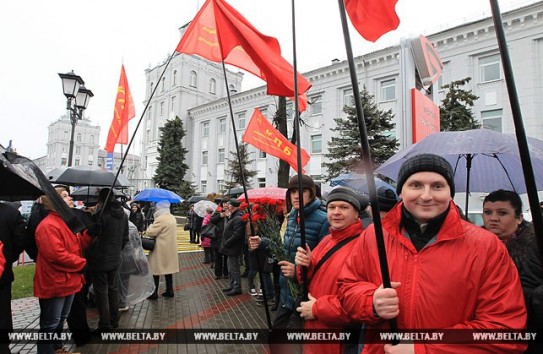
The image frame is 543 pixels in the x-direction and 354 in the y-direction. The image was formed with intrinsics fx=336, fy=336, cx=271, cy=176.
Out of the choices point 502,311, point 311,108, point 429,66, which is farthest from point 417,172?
point 311,108

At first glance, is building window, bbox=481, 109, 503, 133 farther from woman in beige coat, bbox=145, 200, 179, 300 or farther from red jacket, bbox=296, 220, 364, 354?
red jacket, bbox=296, 220, 364, 354

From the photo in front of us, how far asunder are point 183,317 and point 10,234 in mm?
3042

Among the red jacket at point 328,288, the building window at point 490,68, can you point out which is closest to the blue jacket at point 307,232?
the red jacket at point 328,288

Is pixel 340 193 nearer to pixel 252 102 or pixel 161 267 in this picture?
pixel 161 267

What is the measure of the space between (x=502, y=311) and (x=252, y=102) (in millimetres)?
33588

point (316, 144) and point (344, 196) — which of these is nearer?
point (344, 196)

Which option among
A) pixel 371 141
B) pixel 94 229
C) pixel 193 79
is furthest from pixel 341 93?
pixel 94 229

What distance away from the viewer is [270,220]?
3287 millimetres

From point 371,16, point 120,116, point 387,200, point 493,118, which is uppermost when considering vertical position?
point 493,118

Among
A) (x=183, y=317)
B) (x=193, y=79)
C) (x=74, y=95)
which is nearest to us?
(x=183, y=317)

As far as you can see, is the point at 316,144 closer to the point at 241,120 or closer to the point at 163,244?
the point at 241,120

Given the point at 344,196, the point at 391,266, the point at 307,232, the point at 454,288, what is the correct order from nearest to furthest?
the point at 454,288
the point at 391,266
the point at 344,196
the point at 307,232

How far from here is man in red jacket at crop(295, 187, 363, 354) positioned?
6.95ft

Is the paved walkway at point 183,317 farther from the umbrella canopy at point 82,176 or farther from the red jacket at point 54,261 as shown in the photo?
the umbrella canopy at point 82,176
